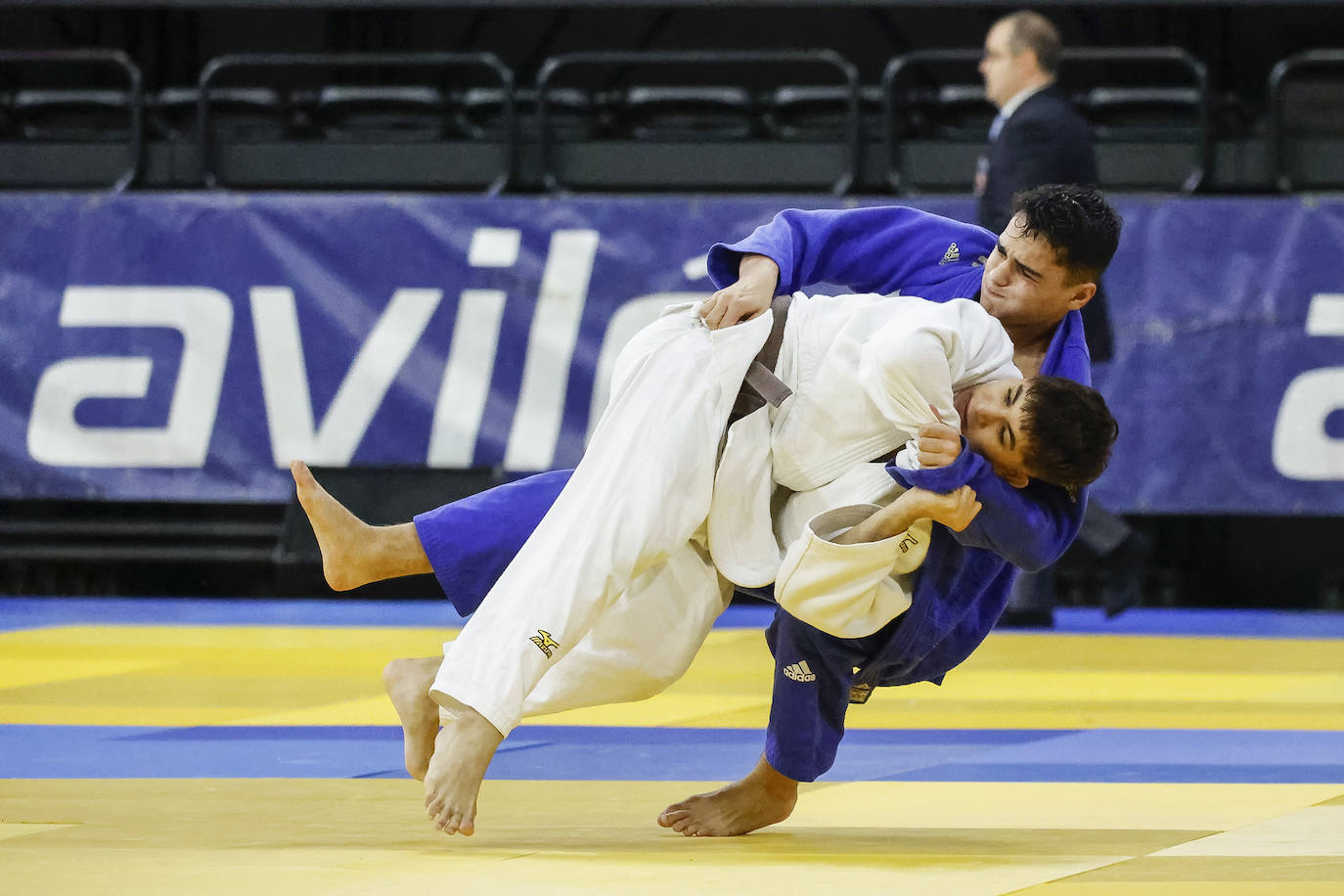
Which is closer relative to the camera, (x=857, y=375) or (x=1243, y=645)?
(x=857, y=375)

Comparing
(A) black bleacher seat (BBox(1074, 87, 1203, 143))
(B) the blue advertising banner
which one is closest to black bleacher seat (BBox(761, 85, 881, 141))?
(A) black bleacher seat (BBox(1074, 87, 1203, 143))

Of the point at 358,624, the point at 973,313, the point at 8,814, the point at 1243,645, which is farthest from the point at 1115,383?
the point at 8,814

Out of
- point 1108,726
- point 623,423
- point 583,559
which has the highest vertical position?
point 623,423

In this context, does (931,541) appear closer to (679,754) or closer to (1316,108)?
(679,754)

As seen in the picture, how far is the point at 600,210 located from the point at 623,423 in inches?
136

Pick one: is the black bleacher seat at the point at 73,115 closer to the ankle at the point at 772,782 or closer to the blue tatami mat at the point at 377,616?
the blue tatami mat at the point at 377,616

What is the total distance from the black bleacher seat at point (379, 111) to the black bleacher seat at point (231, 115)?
0.61 ft

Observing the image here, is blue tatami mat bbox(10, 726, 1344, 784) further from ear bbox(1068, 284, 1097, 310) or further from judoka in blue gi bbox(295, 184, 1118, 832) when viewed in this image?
ear bbox(1068, 284, 1097, 310)

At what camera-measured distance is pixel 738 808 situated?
258 cm

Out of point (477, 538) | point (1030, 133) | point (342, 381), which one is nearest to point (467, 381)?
point (342, 381)

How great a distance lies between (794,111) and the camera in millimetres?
7332

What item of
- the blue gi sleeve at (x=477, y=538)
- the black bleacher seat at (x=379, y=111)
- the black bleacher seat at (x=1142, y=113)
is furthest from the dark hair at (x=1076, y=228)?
the black bleacher seat at (x=379, y=111)

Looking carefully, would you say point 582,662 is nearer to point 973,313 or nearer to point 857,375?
point 857,375

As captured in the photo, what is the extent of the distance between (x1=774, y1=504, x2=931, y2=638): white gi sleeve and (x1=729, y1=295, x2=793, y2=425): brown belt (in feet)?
0.70
